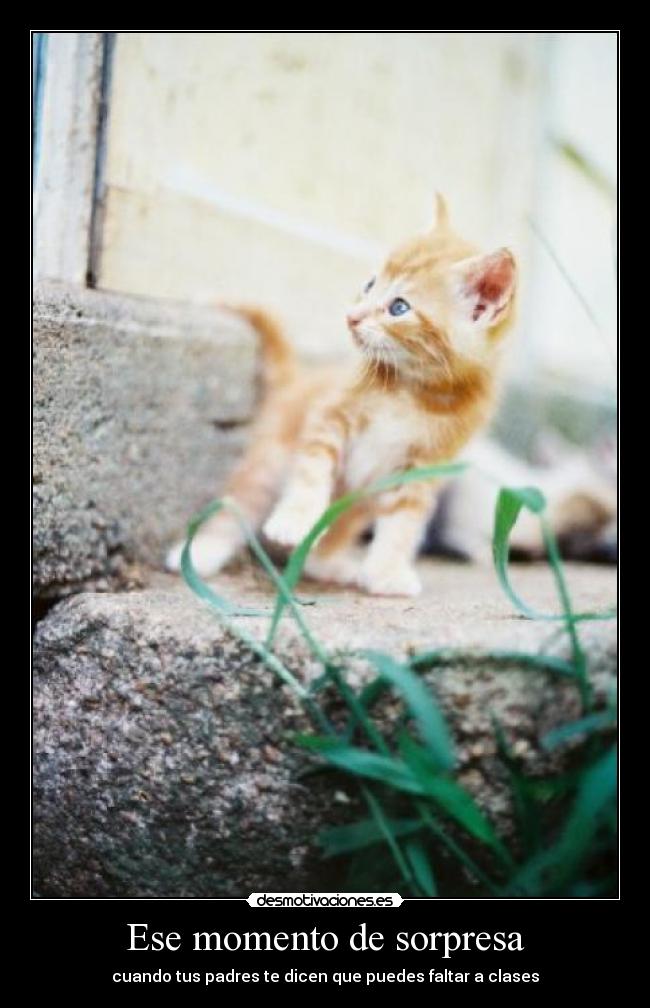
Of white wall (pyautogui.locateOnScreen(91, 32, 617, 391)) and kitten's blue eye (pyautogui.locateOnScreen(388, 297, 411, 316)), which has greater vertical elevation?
white wall (pyautogui.locateOnScreen(91, 32, 617, 391))

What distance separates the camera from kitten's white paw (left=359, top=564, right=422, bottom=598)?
126 centimetres

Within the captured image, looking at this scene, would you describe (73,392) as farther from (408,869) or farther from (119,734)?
(408,869)

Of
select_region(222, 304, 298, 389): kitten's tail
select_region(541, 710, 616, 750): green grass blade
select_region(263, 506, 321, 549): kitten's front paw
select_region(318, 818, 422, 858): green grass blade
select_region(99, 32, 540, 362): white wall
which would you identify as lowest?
select_region(318, 818, 422, 858): green grass blade

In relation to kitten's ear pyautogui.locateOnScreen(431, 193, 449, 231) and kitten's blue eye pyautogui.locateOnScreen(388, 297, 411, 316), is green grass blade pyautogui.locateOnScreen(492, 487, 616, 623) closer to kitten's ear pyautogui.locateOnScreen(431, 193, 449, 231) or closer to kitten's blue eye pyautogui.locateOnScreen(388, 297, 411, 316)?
kitten's blue eye pyautogui.locateOnScreen(388, 297, 411, 316)

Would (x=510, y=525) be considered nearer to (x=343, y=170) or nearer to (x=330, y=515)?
(x=330, y=515)

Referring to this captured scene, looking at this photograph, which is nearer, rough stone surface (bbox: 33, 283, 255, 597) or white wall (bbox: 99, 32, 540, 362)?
rough stone surface (bbox: 33, 283, 255, 597)

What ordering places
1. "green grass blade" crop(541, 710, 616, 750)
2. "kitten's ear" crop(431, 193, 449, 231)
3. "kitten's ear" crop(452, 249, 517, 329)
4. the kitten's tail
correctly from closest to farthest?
"green grass blade" crop(541, 710, 616, 750) < "kitten's ear" crop(452, 249, 517, 329) < "kitten's ear" crop(431, 193, 449, 231) < the kitten's tail

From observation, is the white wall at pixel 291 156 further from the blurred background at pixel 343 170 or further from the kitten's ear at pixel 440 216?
the kitten's ear at pixel 440 216

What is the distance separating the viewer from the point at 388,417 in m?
1.32

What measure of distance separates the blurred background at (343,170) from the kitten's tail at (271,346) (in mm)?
66

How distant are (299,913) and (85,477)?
0.61m

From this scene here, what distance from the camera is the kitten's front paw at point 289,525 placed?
1.21m

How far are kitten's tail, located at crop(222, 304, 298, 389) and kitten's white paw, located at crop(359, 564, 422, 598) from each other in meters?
0.44

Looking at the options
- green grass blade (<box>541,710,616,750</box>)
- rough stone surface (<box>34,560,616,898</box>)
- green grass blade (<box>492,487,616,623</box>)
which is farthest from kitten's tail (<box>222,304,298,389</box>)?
green grass blade (<box>541,710,616,750</box>)
